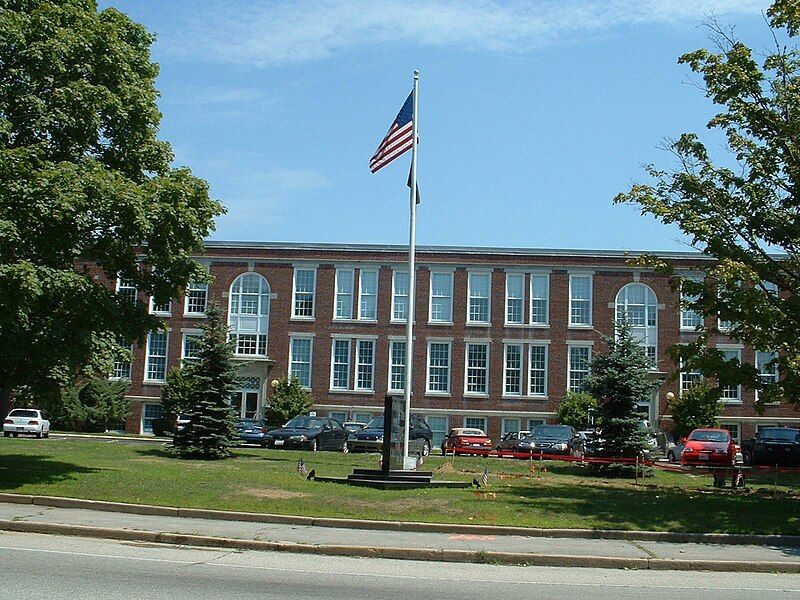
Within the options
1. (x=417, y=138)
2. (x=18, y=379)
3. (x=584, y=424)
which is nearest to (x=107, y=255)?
(x=18, y=379)

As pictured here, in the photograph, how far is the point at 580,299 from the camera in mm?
55062

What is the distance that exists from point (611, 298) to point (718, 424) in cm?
939

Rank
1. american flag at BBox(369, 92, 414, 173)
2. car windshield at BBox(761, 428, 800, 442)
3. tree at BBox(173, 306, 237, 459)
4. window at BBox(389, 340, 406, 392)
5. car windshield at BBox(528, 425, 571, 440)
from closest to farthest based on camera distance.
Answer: american flag at BBox(369, 92, 414, 173) → tree at BBox(173, 306, 237, 459) → car windshield at BBox(761, 428, 800, 442) → car windshield at BBox(528, 425, 571, 440) → window at BBox(389, 340, 406, 392)

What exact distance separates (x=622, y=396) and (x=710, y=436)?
6104 mm

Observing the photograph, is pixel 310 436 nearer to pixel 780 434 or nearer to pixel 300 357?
pixel 300 357

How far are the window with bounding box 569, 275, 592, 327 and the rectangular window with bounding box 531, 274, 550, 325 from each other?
1413 millimetres

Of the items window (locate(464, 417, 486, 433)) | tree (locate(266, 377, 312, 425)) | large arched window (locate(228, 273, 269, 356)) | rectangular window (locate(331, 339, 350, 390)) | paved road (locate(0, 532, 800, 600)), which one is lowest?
paved road (locate(0, 532, 800, 600))

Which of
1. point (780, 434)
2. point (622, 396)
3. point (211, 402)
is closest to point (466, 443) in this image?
point (622, 396)

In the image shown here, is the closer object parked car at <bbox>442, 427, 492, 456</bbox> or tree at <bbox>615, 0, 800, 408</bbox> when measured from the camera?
tree at <bbox>615, 0, 800, 408</bbox>

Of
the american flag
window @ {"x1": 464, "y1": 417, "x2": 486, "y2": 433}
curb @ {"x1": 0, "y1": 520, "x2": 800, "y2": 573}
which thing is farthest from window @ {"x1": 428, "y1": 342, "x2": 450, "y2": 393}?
curb @ {"x1": 0, "y1": 520, "x2": 800, "y2": 573}

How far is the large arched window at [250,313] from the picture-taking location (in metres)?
56.4

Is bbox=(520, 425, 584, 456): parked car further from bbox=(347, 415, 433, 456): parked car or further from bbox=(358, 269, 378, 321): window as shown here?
bbox=(358, 269, 378, 321): window

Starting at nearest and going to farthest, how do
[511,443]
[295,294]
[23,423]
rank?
[511,443] → [23,423] → [295,294]

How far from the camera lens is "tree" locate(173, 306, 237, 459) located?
100 feet
